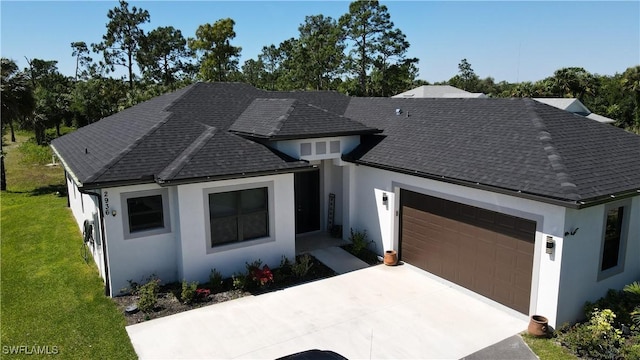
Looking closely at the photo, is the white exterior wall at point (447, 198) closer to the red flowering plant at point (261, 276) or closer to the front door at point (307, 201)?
the front door at point (307, 201)

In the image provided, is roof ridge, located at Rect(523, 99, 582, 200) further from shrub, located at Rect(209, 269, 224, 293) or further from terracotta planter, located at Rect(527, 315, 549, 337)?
shrub, located at Rect(209, 269, 224, 293)

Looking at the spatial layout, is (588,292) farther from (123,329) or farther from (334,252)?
(123,329)

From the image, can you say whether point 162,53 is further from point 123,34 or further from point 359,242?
point 359,242

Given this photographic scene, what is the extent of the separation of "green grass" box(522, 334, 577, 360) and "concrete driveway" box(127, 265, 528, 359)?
1.54 ft

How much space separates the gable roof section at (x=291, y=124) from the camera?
1277cm

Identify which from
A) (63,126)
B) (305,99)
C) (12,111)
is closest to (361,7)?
(305,99)

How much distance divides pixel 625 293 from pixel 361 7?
1764 inches

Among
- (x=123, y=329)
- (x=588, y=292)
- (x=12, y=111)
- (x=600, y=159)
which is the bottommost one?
(x=123, y=329)

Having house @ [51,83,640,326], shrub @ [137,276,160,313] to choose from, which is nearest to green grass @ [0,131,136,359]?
shrub @ [137,276,160,313]

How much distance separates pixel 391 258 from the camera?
12.6 metres

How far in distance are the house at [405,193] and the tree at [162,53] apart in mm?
43460

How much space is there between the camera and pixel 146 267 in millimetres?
10945

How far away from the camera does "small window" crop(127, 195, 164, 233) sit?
1072 centimetres

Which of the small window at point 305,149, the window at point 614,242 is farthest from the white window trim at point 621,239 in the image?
the small window at point 305,149
